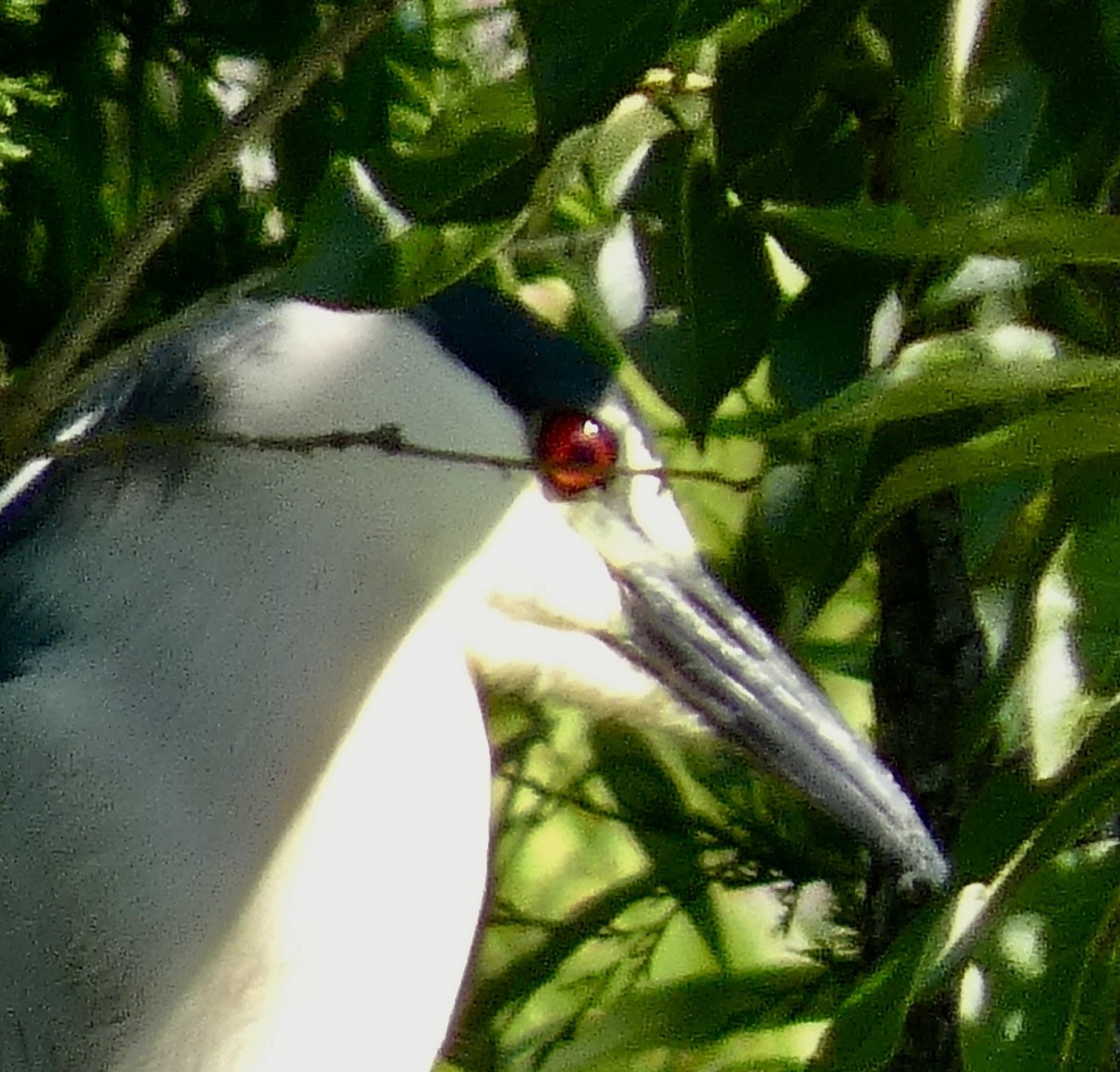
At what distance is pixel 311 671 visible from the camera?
28.5 inches

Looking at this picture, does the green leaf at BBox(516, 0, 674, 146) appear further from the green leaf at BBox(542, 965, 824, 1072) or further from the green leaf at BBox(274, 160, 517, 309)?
the green leaf at BBox(542, 965, 824, 1072)

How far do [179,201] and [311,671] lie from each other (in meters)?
0.21

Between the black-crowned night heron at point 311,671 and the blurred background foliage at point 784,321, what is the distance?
0.11 ft

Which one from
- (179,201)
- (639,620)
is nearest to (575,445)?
(639,620)

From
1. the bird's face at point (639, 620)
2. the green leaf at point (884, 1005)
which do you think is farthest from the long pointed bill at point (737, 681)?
the green leaf at point (884, 1005)

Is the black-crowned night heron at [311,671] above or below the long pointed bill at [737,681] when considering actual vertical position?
above

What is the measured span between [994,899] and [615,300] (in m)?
0.25

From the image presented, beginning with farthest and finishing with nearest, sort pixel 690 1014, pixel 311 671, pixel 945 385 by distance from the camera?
pixel 690 1014 < pixel 311 671 < pixel 945 385

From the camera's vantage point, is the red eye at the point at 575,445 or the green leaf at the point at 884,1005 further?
the red eye at the point at 575,445

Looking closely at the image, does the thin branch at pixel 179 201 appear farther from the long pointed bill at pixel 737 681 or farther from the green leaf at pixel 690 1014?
the green leaf at pixel 690 1014

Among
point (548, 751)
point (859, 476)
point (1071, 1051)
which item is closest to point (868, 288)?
point (859, 476)

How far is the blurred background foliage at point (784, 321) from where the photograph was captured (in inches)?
21.3

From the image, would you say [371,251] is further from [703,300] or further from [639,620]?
[639,620]

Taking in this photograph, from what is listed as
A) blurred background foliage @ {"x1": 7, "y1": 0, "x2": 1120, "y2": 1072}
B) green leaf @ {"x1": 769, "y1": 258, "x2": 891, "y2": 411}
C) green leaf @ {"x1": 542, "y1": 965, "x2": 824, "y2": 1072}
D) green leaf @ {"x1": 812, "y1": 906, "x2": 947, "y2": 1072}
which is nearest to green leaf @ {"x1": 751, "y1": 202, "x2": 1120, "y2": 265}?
blurred background foliage @ {"x1": 7, "y1": 0, "x2": 1120, "y2": 1072}
